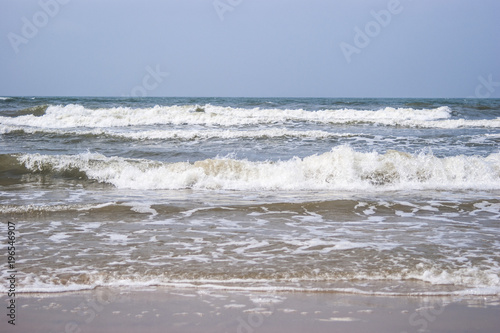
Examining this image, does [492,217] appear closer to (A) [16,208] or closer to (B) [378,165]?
(B) [378,165]

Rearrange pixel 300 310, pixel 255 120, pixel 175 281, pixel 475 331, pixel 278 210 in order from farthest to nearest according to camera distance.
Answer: pixel 255 120 < pixel 278 210 < pixel 175 281 < pixel 300 310 < pixel 475 331

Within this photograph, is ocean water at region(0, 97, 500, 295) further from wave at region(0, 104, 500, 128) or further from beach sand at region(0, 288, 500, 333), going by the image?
wave at region(0, 104, 500, 128)

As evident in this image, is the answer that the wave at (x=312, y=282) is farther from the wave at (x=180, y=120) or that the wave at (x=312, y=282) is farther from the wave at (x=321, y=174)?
the wave at (x=180, y=120)

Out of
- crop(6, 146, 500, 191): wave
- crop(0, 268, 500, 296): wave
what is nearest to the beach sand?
crop(0, 268, 500, 296): wave

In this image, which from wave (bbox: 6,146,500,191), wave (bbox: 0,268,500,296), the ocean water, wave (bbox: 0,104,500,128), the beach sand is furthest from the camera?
wave (bbox: 0,104,500,128)

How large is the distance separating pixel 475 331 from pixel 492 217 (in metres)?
3.83

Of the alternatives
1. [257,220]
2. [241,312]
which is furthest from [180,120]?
[241,312]

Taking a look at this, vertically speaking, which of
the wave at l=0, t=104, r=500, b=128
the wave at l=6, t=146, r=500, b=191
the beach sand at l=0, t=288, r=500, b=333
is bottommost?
the beach sand at l=0, t=288, r=500, b=333

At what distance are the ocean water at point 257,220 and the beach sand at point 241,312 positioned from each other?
0.60 feet

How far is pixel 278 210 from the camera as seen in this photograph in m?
6.70

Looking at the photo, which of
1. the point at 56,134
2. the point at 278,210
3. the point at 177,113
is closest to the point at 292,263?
the point at 278,210

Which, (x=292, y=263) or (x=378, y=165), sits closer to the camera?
(x=292, y=263)

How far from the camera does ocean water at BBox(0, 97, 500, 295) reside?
13.1 feet

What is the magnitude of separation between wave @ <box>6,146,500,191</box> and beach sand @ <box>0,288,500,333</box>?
516 cm
